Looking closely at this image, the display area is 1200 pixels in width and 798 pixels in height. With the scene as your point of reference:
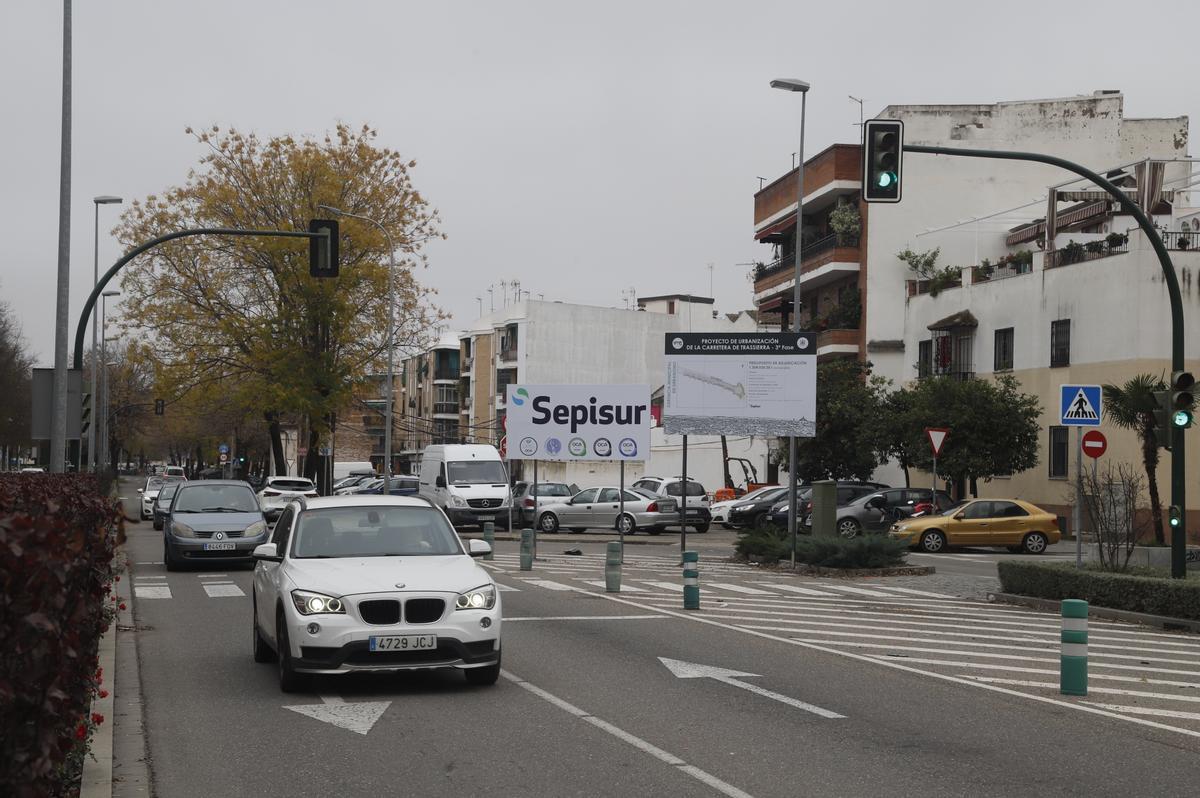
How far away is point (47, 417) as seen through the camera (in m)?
24.9

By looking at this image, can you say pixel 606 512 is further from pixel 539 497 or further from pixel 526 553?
pixel 526 553

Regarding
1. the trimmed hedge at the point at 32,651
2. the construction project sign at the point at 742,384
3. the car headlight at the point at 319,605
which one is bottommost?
the car headlight at the point at 319,605

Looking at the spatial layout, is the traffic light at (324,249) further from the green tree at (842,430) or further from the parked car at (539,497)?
the green tree at (842,430)

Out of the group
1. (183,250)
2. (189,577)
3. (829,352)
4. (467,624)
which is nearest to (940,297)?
(829,352)

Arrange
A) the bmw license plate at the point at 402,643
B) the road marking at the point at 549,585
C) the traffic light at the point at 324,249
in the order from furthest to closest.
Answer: the traffic light at the point at 324,249
the road marking at the point at 549,585
the bmw license plate at the point at 402,643

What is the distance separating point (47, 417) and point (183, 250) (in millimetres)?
23619

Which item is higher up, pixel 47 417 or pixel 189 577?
pixel 47 417

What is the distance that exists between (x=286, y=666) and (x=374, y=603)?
0.93 metres

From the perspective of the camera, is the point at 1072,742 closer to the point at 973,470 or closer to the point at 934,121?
the point at 973,470

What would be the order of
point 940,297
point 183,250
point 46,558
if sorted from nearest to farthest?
point 46,558 < point 183,250 < point 940,297

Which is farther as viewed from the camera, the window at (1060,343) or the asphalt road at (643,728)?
the window at (1060,343)

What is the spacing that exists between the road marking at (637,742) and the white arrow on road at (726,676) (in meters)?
1.49

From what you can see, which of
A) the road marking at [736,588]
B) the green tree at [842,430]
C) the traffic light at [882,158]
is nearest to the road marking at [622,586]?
the road marking at [736,588]

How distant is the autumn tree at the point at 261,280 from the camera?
4747 centimetres
